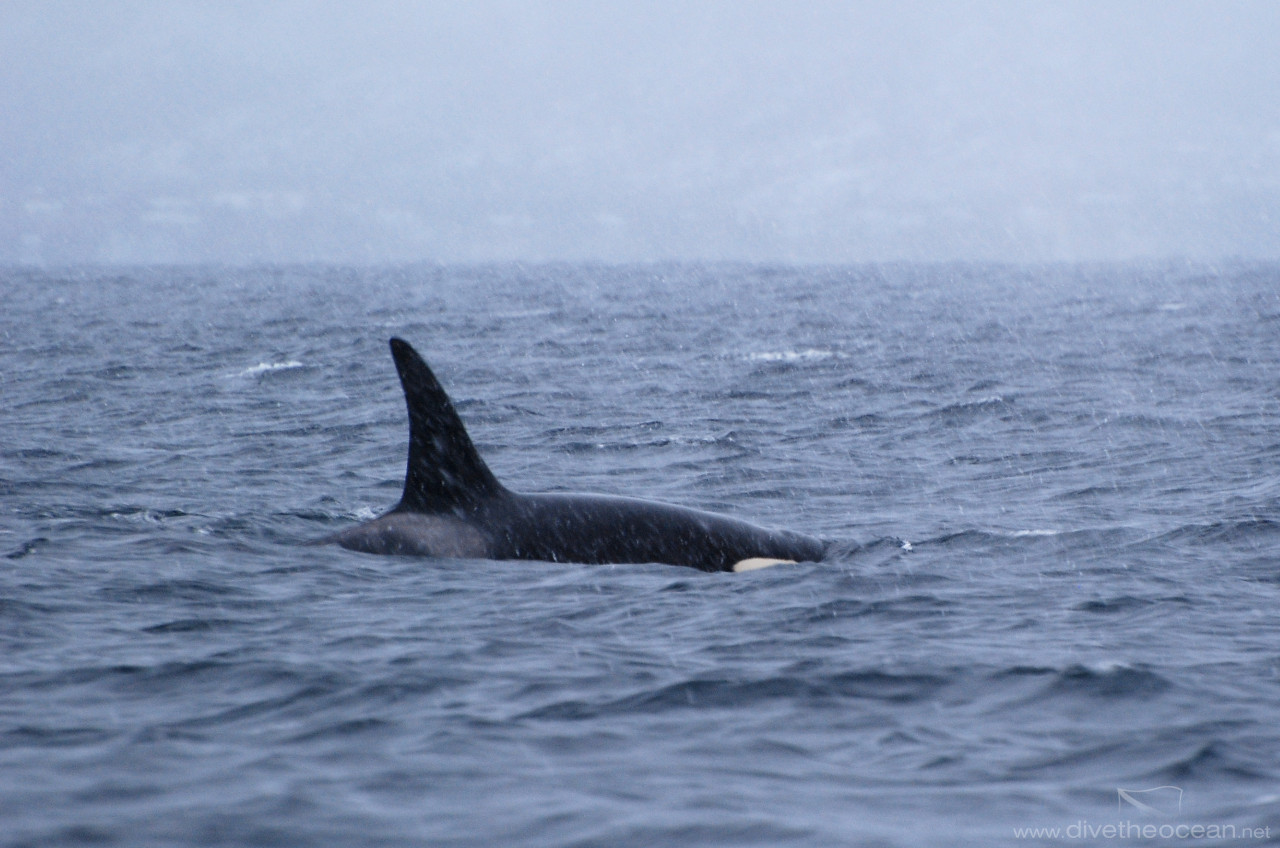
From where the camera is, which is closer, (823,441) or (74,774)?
(74,774)

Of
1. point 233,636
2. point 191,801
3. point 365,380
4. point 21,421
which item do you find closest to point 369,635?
point 233,636

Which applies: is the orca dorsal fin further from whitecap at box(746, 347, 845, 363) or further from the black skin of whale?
whitecap at box(746, 347, 845, 363)

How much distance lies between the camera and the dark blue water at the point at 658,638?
631cm

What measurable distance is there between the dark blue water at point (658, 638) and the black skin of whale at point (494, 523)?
260mm

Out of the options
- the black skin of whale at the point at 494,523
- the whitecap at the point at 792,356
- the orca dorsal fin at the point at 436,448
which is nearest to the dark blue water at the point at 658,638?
the black skin of whale at the point at 494,523

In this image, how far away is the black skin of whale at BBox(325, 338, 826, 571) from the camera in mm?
11047

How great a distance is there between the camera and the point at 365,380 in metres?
28.7

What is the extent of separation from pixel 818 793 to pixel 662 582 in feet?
14.3

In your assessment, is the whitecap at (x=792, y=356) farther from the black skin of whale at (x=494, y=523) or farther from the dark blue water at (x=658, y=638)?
the black skin of whale at (x=494, y=523)

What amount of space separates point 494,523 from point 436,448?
26.8 inches

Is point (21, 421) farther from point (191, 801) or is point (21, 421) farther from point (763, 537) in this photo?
point (191, 801)

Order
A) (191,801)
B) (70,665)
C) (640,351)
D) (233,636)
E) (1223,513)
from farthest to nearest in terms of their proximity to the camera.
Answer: (640,351), (1223,513), (233,636), (70,665), (191,801)

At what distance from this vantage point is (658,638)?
920 centimetres

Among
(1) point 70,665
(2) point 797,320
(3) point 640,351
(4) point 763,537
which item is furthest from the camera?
(2) point 797,320
